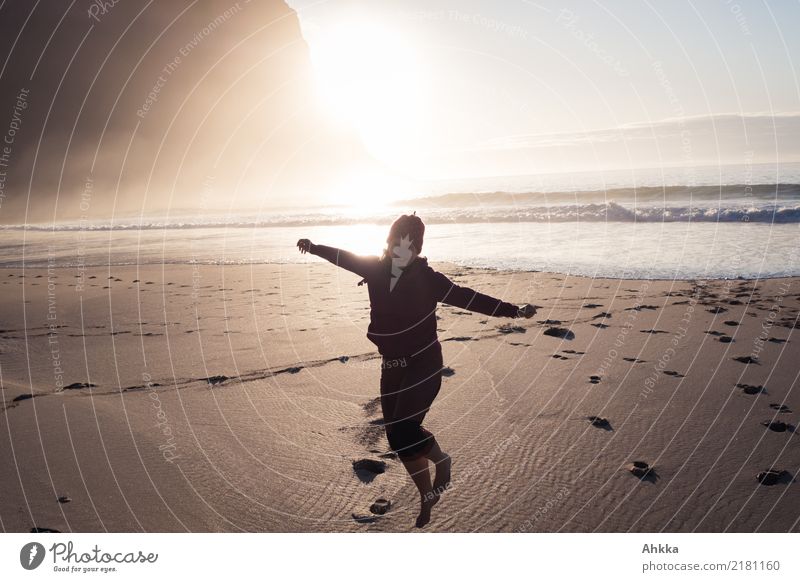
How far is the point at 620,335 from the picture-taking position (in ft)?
28.5

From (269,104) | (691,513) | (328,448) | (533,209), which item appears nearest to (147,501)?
(328,448)

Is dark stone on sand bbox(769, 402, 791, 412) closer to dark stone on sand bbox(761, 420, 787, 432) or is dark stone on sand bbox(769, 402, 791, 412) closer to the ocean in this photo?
dark stone on sand bbox(761, 420, 787, 432)

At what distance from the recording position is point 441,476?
456 cm

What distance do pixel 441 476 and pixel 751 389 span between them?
13.2 feet

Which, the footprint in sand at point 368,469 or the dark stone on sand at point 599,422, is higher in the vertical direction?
the footprint in sand at point 368,469

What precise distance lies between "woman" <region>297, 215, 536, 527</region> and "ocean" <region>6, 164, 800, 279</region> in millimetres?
10033

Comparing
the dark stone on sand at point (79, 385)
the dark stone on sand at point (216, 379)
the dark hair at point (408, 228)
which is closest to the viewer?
the dark hair at point (408, 228)

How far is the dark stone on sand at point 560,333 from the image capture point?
8.74 meters

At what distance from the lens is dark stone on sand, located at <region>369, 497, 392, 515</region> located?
4.52m

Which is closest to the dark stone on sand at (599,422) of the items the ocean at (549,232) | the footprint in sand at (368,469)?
the footprint in sand at (368,469)

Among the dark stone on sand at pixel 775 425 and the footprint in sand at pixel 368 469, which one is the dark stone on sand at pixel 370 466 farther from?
the dark stone on sand at pixel 775 425

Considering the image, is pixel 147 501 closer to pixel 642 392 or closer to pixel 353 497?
pixel 353 497

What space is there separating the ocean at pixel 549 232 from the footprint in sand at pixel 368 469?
9879mm
